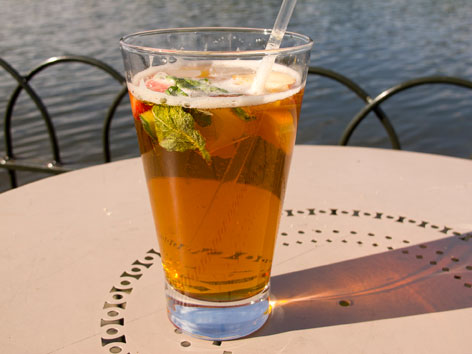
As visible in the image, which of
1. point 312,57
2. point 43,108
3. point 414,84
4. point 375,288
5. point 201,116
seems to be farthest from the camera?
point 312,57

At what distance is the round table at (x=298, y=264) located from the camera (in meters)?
0.76

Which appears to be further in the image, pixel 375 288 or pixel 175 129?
pixel 375 288

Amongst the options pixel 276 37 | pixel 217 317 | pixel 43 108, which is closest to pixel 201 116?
pixel 276 37

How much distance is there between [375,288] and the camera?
87 centimetres

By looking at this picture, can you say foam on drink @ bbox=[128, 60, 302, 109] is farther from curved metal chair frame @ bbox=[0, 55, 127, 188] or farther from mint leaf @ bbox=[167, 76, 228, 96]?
curved metal chair frame @ bbox=[0, 55, 127, 188]

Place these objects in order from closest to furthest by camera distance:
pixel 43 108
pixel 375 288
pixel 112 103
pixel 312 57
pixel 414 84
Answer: pixel 375 288, pixel 414 84, pixel 112 103, pixel 43 108, pixel 312 57

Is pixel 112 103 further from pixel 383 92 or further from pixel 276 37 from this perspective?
pixel 276 37

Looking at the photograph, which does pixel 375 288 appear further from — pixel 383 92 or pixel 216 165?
pixel 383 92

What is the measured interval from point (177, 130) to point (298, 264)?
364mm

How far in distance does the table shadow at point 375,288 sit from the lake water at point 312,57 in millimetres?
3971

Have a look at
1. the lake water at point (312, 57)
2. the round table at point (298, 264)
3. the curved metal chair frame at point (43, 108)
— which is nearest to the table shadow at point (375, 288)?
the round table at point (298, 264)

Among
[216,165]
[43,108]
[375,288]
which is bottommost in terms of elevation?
[43,108]

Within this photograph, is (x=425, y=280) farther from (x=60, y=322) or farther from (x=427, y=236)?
(x=60, y=322)

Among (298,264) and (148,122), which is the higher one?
(148,122)
